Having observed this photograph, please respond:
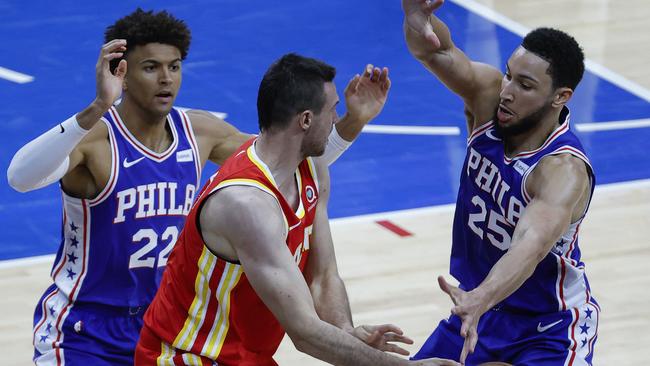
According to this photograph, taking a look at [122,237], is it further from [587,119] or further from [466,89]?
[587,119]

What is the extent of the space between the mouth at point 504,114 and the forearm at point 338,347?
1.63 metres

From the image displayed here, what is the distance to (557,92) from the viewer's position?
5.71 metres

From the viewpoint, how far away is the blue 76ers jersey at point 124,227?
5602 mm

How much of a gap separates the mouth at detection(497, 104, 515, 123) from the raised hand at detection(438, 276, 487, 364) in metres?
1.14

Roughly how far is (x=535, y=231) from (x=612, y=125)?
5650 mm

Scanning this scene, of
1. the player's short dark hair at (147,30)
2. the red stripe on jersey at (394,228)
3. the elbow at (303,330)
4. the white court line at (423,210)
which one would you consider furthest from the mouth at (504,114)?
the white court line at (423,210)

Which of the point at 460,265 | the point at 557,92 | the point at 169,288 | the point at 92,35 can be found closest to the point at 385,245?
the point at 460,265

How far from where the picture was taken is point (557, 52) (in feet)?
18.6

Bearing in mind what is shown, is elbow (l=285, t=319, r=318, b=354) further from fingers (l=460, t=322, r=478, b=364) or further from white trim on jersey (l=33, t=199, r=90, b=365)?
white trim on jersey (l=33, t=199, r=90, b=365)

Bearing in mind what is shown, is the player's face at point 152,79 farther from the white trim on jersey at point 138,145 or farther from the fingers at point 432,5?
the fingers at point 432,5

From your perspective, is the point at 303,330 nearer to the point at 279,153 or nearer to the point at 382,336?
the point at 382,336

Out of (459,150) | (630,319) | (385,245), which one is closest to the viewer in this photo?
(630,319)

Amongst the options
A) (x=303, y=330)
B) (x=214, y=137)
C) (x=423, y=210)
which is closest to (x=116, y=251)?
(x=214, y=137)

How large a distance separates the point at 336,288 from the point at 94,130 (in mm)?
1376
